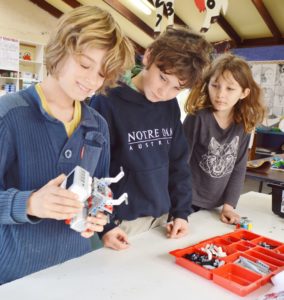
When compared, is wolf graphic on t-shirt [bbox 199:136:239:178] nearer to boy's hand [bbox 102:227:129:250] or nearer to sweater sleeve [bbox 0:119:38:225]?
boy's hand [bbox 102:227:129:250]

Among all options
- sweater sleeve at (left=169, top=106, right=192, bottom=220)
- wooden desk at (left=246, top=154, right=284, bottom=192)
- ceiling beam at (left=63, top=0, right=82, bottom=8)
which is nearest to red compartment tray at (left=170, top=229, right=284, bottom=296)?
sweater sleeve at (left=169, top=106, right=192, bottom=220)

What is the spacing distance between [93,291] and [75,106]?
0.46 metres

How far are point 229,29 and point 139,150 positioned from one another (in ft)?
17.0

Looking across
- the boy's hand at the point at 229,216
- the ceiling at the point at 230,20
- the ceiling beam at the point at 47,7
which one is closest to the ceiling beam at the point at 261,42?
the ceiling at the point at 230,20

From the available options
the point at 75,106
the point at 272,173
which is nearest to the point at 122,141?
the point at 75,106

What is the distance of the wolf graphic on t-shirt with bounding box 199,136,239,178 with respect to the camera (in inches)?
55.5

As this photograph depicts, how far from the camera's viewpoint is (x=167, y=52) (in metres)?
1.09

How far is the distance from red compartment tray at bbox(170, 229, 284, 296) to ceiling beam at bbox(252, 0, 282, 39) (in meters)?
4.33

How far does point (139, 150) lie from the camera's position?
1154mm

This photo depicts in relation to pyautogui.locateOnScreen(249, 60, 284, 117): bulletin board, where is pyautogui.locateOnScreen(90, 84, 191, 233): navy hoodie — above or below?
below

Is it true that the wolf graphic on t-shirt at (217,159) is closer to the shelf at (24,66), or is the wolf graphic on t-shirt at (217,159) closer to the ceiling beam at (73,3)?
the shelf at (24,66)

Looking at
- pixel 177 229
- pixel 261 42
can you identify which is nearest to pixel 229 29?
pixel 261 42

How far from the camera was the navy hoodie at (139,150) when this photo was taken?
115 centimetres

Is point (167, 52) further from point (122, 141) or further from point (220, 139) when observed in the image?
point (220, 139)
